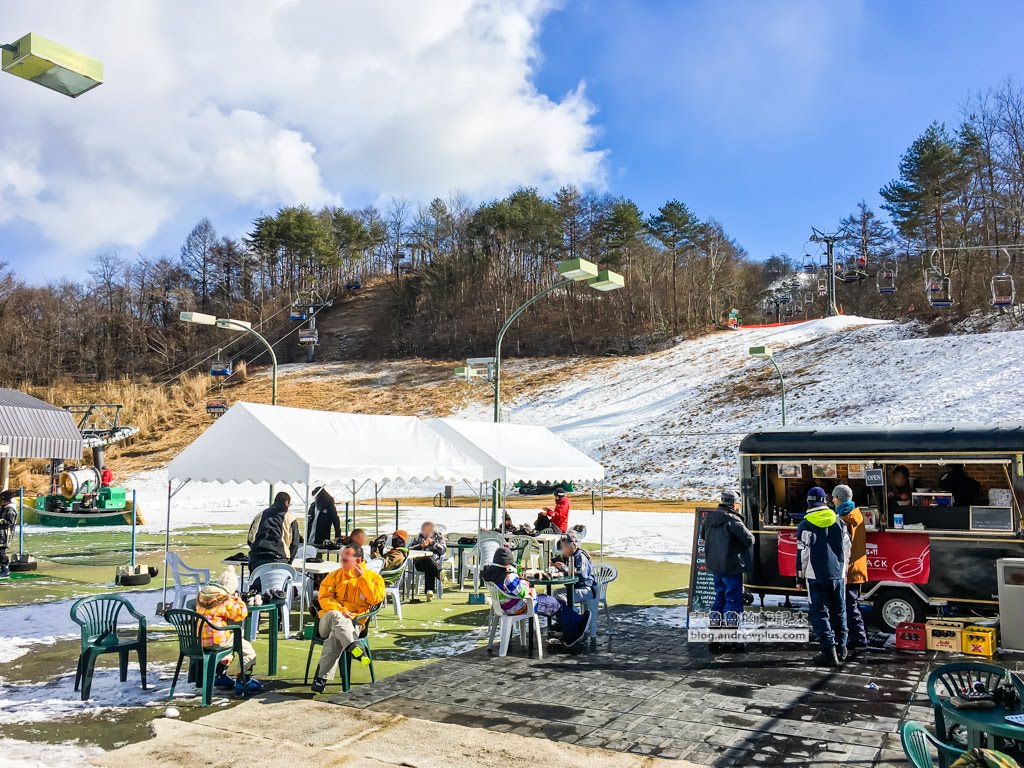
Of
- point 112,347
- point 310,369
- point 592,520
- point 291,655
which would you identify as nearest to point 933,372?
point 592,520

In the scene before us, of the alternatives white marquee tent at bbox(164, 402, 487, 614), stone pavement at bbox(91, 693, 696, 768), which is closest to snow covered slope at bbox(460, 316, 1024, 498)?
white marquee tent at bbox(164, 402, 487, 614)

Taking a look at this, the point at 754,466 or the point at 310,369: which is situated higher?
the point at 310,369

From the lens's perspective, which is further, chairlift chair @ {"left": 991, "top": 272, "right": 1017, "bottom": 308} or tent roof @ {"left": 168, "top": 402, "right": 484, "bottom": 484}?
chairlift chair @ {"left": 991, "top": 272, "right": 1017, "bottom": 308}

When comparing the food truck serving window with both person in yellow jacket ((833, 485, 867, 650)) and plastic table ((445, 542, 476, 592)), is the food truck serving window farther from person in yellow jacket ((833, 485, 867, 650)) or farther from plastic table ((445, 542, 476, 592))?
plastic table ((445, 542, 476, 592))

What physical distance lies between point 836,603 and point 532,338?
187 ft

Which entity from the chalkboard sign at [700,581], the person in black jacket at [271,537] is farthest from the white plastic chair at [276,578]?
the chalkboard sign at [700,581]

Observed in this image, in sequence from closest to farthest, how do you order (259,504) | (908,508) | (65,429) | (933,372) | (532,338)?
(908,508) → (65,429) → (259,504) → (933,372) → (532,338)

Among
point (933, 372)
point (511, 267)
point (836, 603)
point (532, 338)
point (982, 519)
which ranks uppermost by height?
point (511, 267)

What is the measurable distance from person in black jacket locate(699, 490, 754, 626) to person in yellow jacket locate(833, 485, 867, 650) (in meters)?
1.12

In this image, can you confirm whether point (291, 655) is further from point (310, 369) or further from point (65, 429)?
point (310, 369)

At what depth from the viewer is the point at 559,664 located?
27.0 feet

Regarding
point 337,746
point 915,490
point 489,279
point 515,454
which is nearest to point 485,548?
point 515,454

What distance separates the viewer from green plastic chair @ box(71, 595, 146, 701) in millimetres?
6918

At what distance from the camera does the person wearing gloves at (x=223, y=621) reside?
682 cm
